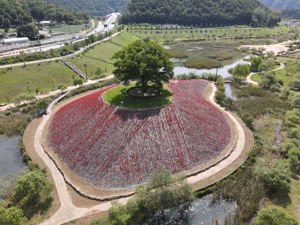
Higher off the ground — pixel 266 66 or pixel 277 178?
pixel 266 66

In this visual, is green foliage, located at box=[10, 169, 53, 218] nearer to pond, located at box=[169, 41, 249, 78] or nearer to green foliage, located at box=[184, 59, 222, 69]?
pond, located at box=[169, 41, 249, 78]

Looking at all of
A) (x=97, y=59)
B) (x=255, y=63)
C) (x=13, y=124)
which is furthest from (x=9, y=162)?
(x=255, y=63)

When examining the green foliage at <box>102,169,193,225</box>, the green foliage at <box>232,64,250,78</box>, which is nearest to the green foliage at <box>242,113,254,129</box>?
the green foliage at <box>102,169,193,225</box>

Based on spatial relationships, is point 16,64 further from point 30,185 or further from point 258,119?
point 258,119

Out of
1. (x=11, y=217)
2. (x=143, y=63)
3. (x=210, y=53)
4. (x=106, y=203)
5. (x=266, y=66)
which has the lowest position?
(x=106, y=203)

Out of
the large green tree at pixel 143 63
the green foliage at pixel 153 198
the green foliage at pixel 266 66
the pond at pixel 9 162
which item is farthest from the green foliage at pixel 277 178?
Result: the green foliage at pixel 266 66

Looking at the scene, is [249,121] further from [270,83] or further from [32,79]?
[32,79]

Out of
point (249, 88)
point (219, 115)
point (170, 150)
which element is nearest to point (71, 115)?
point (170, 150)
